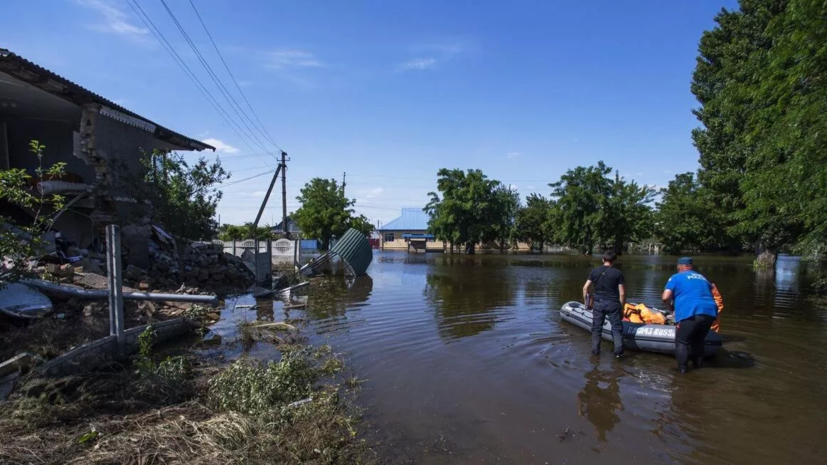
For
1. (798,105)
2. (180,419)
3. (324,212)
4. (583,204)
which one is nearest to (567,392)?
(180,419)

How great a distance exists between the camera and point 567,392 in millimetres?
5793

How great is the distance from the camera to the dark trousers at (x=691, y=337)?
21.0 feet

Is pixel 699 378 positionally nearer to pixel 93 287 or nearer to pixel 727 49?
pixel 93 287

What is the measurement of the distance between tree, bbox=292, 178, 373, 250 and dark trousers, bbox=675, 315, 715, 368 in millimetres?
35815

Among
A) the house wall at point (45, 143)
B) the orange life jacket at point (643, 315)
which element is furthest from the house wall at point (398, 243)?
the orange life jacket at point (643, 315)

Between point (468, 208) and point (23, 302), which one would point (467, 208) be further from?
point (23, 302)

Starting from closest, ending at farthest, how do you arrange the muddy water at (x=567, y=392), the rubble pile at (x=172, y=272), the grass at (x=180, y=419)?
the grass at (x=180, y=419) < the muddy water at (x=567, y=392) < the rubble pile at (x=172, y=272)

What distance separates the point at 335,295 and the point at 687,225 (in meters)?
45.1

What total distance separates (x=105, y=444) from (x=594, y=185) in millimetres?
47822

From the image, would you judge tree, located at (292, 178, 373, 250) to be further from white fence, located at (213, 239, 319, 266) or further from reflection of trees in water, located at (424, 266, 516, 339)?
reflection of trees in water, located at (424, 266, 516, 339)

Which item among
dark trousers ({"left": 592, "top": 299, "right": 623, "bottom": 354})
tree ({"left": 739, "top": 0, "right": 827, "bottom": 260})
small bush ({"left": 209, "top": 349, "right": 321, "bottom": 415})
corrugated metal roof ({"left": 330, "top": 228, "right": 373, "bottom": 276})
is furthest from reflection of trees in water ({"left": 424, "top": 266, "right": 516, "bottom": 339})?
tree ({"left": 739, "top": 0, "right": 827, "bottom": 260})

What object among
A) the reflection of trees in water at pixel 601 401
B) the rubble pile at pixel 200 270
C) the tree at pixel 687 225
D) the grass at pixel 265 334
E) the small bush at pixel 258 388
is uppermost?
the tree at pixel 687 225

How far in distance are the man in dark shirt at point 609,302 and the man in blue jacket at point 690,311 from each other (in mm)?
777

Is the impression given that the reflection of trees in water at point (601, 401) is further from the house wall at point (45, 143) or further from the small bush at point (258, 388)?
the house wall at point (45, 143)
